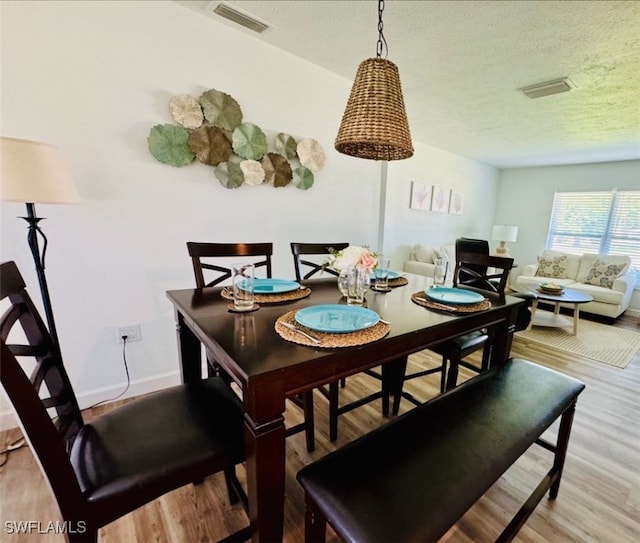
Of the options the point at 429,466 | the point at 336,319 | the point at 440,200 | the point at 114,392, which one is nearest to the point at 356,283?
the point at 336,319

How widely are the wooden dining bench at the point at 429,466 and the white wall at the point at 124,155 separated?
1650 millimetres

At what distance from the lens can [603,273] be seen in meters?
4.45

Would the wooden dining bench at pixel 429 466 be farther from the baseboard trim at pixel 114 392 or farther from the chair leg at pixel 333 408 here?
the baseboard trim at pixel 114 392

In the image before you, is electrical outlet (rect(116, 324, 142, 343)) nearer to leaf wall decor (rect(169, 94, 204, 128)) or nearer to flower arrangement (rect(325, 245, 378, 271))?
leaf wall decor (rect(169, 94, 204, 128))

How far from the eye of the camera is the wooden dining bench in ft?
2.38

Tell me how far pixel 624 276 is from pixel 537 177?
95.4 inches

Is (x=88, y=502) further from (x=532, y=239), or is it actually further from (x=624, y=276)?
(x=532, y=239)

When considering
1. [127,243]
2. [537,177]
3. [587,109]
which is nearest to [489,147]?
[587,109]

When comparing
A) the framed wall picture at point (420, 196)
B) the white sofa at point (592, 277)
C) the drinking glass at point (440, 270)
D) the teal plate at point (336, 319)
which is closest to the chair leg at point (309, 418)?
the teal plate at point (336, 319)

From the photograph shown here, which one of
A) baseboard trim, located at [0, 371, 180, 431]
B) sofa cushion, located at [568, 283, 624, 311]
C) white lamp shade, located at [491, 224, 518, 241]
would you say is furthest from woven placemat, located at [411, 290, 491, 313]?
white lamp shade, located at [491, 224, 518, 241]

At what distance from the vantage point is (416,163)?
4410 mm

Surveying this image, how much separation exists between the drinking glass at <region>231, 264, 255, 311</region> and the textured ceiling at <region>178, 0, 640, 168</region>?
5.56 ft

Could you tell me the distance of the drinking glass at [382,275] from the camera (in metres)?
1.62

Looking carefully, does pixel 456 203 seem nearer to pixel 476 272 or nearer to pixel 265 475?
pixel 476 272
